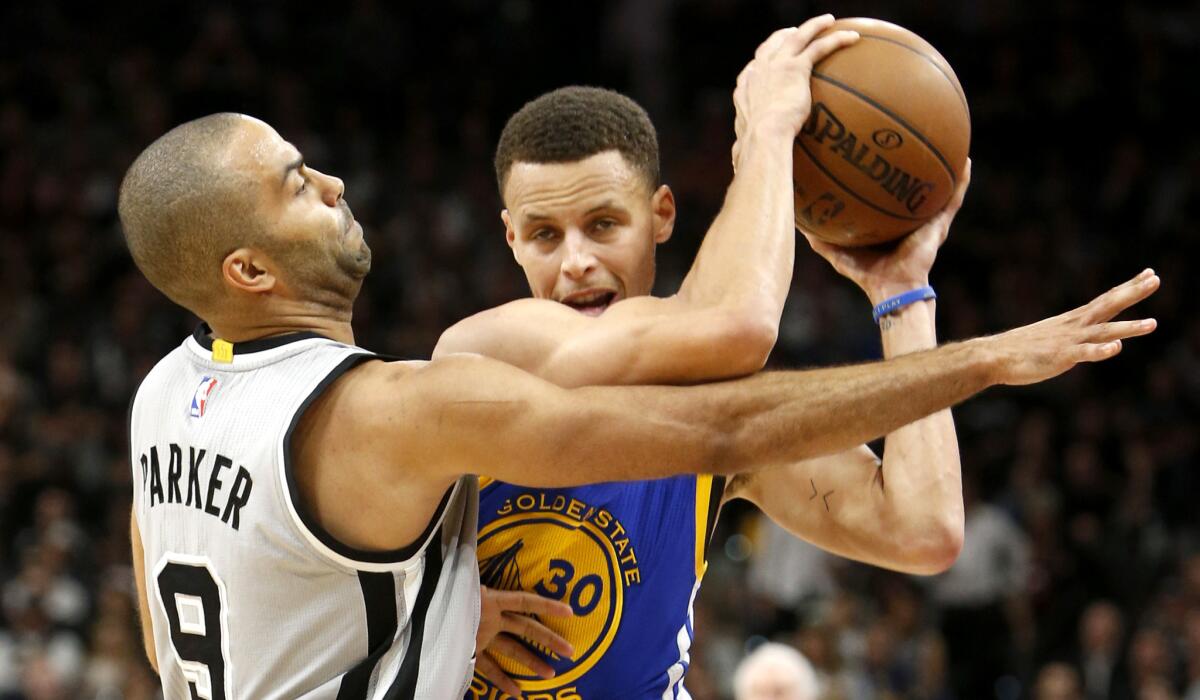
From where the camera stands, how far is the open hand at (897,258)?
3.48 m

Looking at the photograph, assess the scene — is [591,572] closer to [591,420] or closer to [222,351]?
[591,420]

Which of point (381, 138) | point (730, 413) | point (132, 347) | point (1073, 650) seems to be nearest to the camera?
point (730, 413)

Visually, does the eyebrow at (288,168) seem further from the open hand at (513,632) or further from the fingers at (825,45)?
the fingers at (825,45)

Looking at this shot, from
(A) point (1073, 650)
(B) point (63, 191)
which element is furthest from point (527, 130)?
(B) point (63, 191)

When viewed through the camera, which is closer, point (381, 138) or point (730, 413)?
point (730, 413)

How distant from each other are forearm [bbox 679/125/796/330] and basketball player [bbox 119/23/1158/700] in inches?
0.9

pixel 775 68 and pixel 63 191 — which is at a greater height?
pixel 775 68

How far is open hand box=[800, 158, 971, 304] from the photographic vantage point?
3.48m

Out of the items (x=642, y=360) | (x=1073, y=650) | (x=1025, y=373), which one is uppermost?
(x=642, y=360)

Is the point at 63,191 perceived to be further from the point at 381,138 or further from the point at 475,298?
the point at 475,298

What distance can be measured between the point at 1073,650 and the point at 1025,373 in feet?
23.4

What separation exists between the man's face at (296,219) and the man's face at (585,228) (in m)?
0.46

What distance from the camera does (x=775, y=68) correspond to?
10.5ft

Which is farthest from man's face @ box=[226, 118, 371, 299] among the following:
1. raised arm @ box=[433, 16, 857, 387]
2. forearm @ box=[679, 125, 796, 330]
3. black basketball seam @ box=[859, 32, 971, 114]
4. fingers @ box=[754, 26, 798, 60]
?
black basketball seam @ box=[859, 32, 971, 114]
